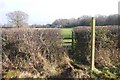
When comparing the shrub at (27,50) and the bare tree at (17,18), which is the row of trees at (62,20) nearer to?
the bare tree at (17,18)

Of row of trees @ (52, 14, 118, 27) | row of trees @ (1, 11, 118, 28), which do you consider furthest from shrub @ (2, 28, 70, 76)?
row of trees @ (52, 14, 118, 27)

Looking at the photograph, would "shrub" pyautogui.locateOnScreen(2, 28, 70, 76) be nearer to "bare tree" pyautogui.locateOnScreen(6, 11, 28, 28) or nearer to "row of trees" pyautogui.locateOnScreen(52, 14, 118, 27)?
"bare tree" pyautogui.locateOnScreen(6, 11, 28, 28)

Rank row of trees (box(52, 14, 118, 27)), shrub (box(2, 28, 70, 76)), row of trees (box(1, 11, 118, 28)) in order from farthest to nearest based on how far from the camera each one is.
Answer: row of trees (box(52, 14, 118, 27)) < row of trees (box(1, 11, 118, 28)) < shrub (box(2, 28, 70, 76))

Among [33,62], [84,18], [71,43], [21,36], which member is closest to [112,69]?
[71,43]

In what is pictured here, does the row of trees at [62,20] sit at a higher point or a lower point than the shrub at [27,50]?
higher

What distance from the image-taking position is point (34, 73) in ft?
30.5

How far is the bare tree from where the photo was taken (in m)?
13.2

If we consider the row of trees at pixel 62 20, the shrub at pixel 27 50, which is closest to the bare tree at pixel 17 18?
the row of trees at pixel 62 20

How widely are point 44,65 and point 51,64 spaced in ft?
1.54

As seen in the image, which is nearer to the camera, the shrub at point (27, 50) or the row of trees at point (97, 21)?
the shrub at point (27, 50)

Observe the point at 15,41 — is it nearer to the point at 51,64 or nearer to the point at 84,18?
the point at 51,64

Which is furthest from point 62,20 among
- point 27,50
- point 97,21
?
point 27,50

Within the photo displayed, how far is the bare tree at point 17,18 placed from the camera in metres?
13.2

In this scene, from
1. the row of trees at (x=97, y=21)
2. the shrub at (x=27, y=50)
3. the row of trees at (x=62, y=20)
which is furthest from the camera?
the row of trees at (x=97, y=21)
